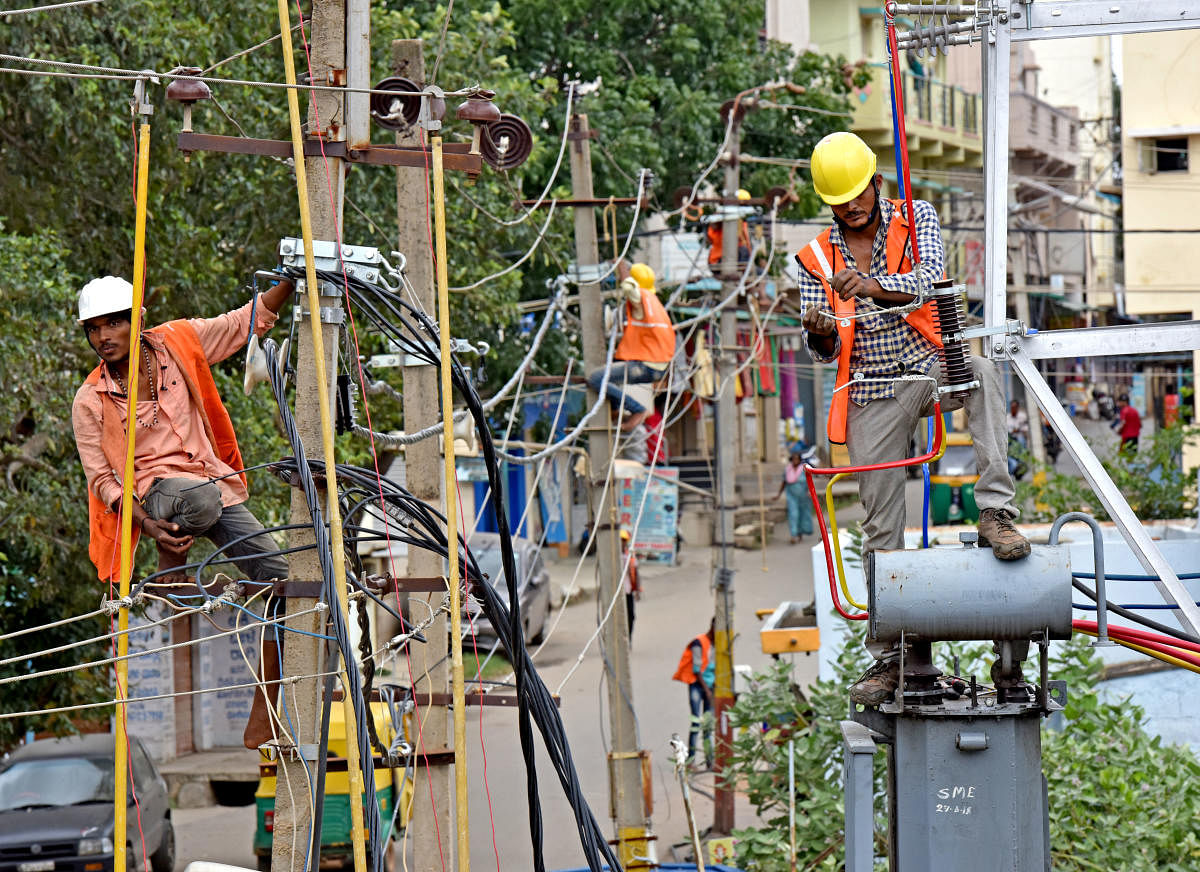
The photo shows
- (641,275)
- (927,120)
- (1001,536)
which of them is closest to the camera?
(1001,536)

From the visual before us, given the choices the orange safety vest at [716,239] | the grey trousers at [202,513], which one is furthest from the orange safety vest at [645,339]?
the grey trousers at [202,513]

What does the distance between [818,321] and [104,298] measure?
118 inches

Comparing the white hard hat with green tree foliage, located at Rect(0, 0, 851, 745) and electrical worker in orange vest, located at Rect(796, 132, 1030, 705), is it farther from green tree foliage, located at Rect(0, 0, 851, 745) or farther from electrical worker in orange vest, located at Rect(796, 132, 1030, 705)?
electrical worker in orange vest, located at Rect(796, 132, 1030, 705)

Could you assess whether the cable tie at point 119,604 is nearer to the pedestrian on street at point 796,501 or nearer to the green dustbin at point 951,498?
the green dustbin at point 951,498

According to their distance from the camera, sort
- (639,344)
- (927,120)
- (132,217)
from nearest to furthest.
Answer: (132,217) < (639,344) < (927,120)

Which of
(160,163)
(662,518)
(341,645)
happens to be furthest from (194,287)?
(662,518)

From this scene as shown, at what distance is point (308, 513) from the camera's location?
6602 mm

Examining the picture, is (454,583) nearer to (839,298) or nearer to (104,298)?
(839,298)

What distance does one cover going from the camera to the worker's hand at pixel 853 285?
573 centimetres

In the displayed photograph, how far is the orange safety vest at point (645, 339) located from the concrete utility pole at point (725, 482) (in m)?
2.68

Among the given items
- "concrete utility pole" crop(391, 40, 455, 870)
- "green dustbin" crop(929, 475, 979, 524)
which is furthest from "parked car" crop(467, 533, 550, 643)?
"concrete utility pole" crop(391, 40, 455, 870)

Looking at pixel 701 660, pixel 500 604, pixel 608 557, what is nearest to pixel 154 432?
pixel 500 604

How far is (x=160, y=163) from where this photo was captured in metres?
12.5

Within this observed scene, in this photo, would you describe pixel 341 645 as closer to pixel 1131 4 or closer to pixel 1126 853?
pixel 1131 4
